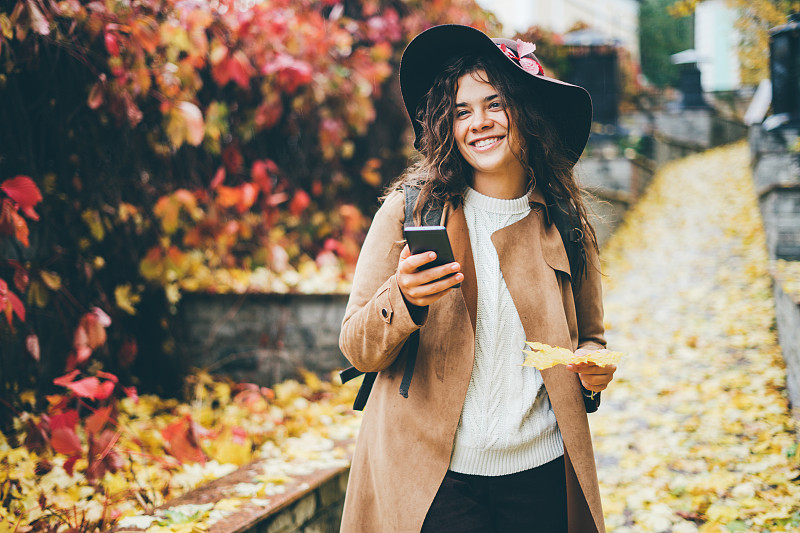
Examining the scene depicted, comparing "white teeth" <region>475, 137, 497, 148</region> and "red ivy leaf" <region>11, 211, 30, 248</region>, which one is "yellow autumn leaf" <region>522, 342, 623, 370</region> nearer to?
"white teeth" <region>475, 137, 497, 148</region>

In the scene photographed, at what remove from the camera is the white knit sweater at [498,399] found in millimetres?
1501

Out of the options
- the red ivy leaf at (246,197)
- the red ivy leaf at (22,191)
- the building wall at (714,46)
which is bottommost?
the red ivy leaf at (22,191)

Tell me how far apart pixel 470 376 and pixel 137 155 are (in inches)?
126

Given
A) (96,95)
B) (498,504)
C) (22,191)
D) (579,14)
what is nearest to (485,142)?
(498,504)

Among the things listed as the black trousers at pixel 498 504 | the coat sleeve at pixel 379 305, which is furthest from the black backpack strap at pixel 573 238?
the coat sleeve at pixel 379 305

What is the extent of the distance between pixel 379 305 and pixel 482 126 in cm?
56

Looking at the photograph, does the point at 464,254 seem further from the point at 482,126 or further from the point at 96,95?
the point at 96,95

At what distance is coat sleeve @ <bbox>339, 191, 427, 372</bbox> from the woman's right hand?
0.11 feet

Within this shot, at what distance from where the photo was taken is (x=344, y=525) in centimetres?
166

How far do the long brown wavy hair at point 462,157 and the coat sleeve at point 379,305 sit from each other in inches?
3.3

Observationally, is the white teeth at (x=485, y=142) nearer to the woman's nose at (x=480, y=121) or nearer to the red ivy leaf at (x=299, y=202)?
the woman's nose at (x=480, y=121)

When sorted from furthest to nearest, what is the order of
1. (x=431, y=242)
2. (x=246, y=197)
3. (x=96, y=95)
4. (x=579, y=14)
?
(x=579, y=14) < (x=246, y=197) < (x=96, y=95) < (x=431, y=242)

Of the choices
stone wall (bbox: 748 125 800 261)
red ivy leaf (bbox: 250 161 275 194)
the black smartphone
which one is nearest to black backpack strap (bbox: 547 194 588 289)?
the black smartphone

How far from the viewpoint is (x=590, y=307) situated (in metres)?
1.75
